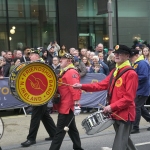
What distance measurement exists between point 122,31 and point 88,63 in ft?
26.8

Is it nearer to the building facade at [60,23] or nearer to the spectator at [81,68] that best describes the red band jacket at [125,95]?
the spectator at [81,68]

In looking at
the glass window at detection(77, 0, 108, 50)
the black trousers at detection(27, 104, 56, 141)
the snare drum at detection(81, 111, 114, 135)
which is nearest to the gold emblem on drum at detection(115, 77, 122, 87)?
the snare drum at detection(81, 111, 114, 135)

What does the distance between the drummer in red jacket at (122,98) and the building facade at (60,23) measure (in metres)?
11.0

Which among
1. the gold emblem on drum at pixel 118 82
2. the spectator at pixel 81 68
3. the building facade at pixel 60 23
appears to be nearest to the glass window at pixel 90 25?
the building facade at pixel 60 23

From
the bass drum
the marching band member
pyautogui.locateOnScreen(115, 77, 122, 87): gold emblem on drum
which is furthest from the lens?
the marching band member

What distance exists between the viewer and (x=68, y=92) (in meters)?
5.43

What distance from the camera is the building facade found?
15.3 meters

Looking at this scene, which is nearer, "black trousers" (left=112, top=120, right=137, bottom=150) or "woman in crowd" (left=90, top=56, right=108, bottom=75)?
"black trousers" (left=112, top=120, right=137, bottom=150)

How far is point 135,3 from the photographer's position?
17688 millimetres

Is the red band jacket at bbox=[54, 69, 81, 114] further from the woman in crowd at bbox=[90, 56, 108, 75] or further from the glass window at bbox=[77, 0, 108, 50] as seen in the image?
the glass window at bbox=[77, 0, 108, 50]

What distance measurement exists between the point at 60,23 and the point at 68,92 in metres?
10.7

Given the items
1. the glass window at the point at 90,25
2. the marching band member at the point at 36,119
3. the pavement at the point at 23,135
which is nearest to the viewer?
the marching band member at the point at 36,119

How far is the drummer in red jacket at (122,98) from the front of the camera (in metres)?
4.39

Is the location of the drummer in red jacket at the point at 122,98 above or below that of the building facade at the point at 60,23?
below
